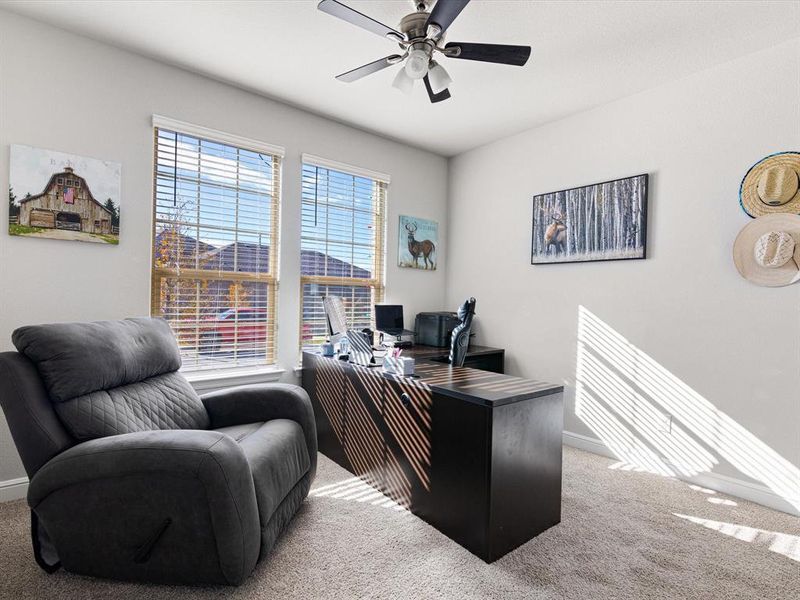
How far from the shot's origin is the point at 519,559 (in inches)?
72.1

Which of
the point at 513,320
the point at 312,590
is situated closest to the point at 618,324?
the point at 513,320

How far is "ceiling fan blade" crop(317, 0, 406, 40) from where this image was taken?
1.70 m

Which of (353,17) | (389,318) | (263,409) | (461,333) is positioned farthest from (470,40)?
(263,409)

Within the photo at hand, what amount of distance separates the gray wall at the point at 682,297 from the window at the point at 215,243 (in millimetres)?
2255

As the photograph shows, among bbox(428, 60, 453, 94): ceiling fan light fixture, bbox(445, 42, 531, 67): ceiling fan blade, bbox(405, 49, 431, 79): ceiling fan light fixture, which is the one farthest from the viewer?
bbox(428, 60, 453, 94): ceiling fan light fixture

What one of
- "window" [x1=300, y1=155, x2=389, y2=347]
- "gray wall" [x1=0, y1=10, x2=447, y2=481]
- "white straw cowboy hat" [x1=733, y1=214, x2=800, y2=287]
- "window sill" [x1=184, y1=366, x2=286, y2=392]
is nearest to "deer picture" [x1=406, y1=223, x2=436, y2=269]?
"window" [x1=300, y1=155, x2=389, y2=347]

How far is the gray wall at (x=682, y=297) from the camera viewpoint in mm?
2436

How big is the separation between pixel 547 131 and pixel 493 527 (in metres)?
3.16

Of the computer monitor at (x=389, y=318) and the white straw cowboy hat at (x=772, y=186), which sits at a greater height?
the white straw cowboy hat at (x=772, y=186)

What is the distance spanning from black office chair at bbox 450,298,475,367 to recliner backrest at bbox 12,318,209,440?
4.85 feet

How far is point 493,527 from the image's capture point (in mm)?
1795

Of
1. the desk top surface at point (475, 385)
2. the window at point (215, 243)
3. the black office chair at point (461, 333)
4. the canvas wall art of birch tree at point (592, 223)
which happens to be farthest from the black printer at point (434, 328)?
the window at point (215, 243)

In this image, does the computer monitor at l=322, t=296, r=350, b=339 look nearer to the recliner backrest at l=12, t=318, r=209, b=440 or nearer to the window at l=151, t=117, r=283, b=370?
the window at l=151, t=117, r=283, b=370

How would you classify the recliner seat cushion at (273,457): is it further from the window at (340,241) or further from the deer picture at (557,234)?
the deer picture at (557,234)
